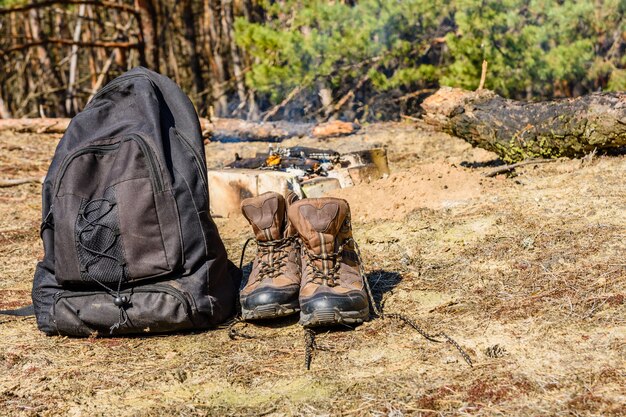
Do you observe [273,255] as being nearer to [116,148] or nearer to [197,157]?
[197,157]

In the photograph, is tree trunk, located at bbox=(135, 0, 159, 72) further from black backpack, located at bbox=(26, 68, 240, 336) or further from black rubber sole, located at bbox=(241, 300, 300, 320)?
black rubber sole, located at bbox=(241, 300, 300, 320)

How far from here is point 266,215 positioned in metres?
3.42

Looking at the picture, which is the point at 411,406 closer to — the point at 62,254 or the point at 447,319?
the point at 447,319

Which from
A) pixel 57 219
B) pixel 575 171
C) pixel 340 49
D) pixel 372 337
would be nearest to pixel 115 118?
pixel 57 219

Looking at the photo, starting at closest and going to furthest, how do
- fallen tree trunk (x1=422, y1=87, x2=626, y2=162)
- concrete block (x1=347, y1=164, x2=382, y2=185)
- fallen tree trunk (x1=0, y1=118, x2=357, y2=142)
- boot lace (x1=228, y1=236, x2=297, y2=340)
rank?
boot lace (x1=228, y1=236, x2=297, y2=340), fallen tree trunk (x1=422, y1=87, x2=626, y2=162), concrete block (x1=347, y1=164, x2=382, y2=185), fallen tree trunk (x1=0, y1=118, x2=357, y2=142)

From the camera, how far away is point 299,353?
2.94m

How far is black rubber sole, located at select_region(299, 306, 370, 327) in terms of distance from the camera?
3.07 metres

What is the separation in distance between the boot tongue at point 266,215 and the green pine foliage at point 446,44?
713 cm

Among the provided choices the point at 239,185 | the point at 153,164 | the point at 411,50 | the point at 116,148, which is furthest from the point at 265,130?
the point at 153,164

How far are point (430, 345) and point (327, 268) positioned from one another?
616 mm

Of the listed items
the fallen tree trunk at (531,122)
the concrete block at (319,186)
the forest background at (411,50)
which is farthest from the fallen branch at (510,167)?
the forest background at (411,50)

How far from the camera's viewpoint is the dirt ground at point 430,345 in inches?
94.7

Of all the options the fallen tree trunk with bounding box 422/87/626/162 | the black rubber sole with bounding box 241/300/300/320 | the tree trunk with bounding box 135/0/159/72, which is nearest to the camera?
the black rubber sole with bounding box 241/300/300/320

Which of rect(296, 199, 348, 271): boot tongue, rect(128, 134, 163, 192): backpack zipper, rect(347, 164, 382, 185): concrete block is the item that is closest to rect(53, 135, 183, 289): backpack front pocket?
rect(128, 134, 163, 192): backpack zipper
